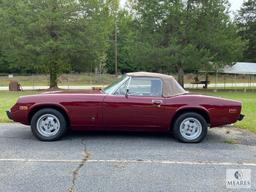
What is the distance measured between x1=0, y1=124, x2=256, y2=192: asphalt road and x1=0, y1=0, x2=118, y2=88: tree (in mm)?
23724

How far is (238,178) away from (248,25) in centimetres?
4796

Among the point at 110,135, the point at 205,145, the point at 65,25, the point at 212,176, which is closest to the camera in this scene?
the point at 212,176

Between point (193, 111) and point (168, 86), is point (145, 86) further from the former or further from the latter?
point (193, 111)

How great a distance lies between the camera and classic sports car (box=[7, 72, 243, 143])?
7695mm

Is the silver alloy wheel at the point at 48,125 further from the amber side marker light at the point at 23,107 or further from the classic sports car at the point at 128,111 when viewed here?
the amber side marker light at the point at 23,107

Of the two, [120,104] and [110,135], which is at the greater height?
[120,104]

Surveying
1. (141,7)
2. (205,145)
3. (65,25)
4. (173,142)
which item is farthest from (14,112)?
(141,7)

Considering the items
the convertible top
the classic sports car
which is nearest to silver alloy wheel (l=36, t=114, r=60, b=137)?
the classic sports car

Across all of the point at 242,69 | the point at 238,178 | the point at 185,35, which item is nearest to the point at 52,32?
the point at 185,35

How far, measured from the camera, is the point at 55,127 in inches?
306

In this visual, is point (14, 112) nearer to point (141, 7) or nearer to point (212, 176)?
point (212, 176)

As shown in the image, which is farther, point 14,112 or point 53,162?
point 14,112

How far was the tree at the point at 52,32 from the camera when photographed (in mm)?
31312

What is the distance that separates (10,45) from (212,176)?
29.9 meters
